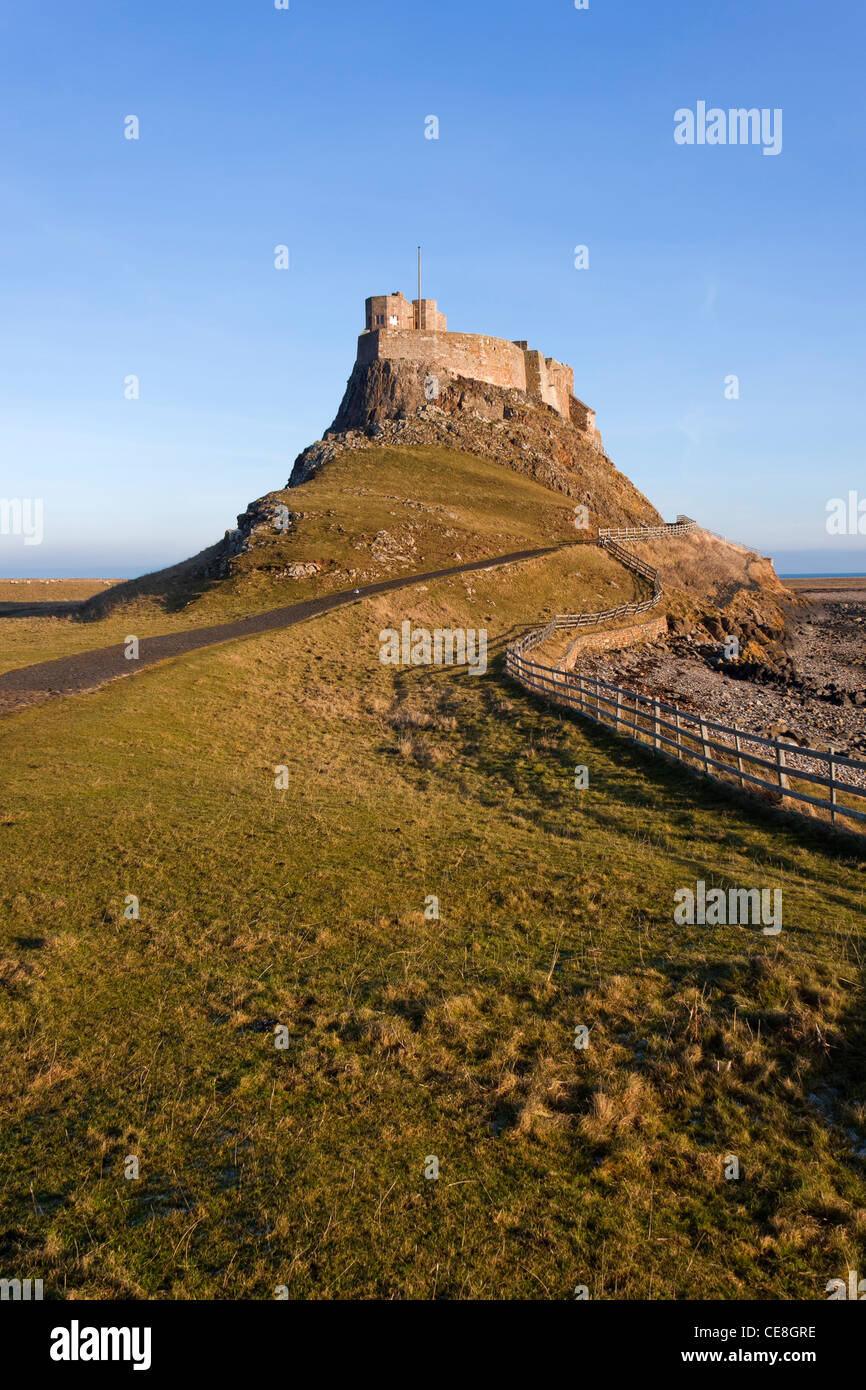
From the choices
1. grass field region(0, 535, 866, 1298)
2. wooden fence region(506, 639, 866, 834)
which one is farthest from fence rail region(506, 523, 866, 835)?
grass field region(0, 535, 866, 1298)

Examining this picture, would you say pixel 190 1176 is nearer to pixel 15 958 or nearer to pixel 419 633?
pixel 15 958

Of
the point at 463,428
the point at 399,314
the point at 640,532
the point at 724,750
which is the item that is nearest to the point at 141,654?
the point at 724,750

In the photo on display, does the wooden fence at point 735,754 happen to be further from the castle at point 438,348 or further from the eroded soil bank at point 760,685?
the castle at point 438,348

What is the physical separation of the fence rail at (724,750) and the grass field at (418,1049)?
94 centimetres

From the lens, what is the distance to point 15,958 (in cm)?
1172

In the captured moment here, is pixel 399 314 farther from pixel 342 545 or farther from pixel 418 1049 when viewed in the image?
pixel 418 1049

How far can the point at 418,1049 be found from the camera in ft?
31.6

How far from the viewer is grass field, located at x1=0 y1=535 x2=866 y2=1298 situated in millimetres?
6781

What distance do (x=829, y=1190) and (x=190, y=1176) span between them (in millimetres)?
6131

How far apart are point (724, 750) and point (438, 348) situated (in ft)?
298

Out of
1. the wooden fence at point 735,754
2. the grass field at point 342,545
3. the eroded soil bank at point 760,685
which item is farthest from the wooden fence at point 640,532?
the wooden fence at point 735,754

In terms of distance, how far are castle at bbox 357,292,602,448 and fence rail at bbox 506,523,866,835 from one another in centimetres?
6431

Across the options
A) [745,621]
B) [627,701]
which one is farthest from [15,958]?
[745,621]
